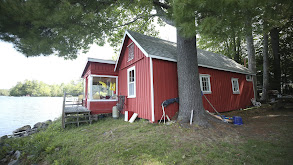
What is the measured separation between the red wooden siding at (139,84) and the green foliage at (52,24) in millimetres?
2110

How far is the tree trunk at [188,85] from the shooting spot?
5.54 m

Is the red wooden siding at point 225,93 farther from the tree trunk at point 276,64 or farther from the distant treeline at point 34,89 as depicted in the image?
the distant treeline at point 34,89

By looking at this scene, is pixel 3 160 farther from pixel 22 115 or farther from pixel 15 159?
pixel 22 115

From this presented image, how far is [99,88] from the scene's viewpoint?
35.0 ft

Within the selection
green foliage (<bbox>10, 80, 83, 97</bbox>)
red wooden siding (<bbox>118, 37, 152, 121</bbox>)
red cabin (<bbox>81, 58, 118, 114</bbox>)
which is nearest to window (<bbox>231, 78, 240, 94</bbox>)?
red wooden siding (<bbox>118, 37, 152, 121</bbox>)

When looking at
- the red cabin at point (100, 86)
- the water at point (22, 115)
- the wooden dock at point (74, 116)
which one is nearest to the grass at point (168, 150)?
the wooden dock at point (74, 116)

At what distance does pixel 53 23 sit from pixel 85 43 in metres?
2.07

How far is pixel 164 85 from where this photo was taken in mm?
6449

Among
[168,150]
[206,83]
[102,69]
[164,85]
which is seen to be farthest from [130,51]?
[168,150]

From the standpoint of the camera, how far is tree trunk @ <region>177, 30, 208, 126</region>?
5.54 metres

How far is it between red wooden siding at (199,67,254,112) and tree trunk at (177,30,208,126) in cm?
254

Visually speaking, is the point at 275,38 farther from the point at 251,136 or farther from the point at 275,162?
the point at 275,162

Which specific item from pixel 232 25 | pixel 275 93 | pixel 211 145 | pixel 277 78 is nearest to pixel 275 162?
pixel 211 145

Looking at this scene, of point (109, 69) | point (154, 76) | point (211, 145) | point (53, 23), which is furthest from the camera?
point (109, 69)
